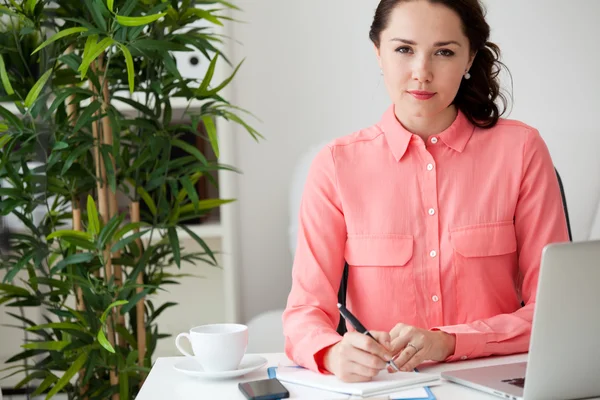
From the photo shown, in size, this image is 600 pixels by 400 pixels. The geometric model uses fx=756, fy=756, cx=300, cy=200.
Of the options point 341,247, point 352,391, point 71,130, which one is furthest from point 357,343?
point 71,130

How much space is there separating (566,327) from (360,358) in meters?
0.32

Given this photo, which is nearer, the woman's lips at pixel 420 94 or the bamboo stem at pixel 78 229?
the woman's lips at pixel 420 94

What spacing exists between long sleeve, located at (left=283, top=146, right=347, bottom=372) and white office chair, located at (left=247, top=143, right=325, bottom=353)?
126 centimetres

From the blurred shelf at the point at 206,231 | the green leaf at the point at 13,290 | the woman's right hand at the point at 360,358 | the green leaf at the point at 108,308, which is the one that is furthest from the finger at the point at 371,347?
the blurred shelf at the point at 206,231

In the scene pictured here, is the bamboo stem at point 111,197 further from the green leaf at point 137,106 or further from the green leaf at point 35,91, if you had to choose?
the green leaf at point 35,91

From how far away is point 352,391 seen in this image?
3.63 feet

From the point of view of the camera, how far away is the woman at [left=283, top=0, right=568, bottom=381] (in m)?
1.50

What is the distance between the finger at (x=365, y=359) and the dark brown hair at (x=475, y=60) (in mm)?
656

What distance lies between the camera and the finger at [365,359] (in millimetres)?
1137

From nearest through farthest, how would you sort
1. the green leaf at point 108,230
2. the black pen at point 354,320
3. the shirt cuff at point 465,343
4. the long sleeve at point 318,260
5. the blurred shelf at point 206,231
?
the black pen at point 354,320 < the shirt cuff at point 465,343 < the long sleeve at point 318,260 < the green leaf at point 108,230 < the blurred shelf at point 206,231

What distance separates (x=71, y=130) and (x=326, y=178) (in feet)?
3.20

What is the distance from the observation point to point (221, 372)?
47.0 inches

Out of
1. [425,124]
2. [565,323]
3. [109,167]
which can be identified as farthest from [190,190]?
[565,323]

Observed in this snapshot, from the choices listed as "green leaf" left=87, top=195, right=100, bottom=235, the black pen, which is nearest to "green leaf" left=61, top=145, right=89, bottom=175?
"green leaf" left=87, top=195, right=100, bottom=235
